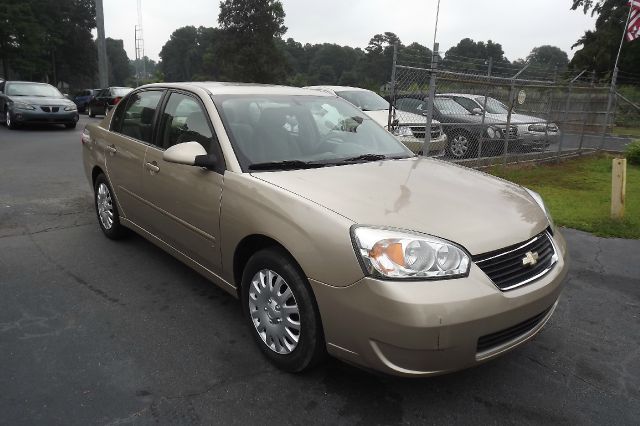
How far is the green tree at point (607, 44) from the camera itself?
39938 millimetres

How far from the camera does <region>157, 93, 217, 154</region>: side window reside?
11.3ft

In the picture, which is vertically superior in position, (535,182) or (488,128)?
(488,128)

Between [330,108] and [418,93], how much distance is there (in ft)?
16.9

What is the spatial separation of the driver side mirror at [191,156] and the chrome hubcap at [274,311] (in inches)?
32.5

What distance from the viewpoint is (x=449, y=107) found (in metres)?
9.73

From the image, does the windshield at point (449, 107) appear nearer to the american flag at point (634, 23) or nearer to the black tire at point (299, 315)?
the black tire at point (299, 315)

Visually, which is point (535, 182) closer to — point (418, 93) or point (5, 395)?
point (418, 93)

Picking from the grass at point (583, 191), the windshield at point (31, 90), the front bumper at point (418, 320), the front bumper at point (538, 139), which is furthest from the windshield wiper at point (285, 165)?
the windshield at point (31, 90)

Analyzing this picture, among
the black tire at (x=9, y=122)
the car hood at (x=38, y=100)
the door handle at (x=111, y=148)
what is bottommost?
the black tire at (x=9, y=122)

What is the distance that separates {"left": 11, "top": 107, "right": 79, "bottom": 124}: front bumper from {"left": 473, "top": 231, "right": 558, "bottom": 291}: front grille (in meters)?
15.8

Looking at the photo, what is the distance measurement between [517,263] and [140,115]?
340 cm

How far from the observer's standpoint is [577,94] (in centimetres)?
1137

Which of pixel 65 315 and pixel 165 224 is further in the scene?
pixel 165 224

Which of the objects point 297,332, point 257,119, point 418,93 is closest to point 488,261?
point 297,332
